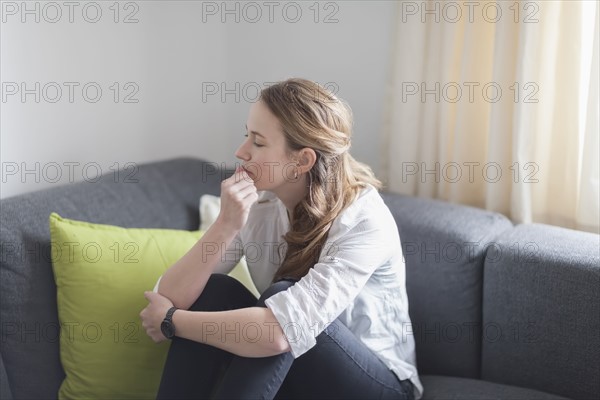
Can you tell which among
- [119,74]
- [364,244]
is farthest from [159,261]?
[119,74]

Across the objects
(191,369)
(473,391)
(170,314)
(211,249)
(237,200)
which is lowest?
(473,391)

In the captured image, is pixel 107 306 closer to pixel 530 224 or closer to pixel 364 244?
pixel 364 244

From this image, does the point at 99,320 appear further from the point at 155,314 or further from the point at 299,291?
the point at 299,291

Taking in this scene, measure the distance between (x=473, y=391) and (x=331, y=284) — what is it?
478 millimetres

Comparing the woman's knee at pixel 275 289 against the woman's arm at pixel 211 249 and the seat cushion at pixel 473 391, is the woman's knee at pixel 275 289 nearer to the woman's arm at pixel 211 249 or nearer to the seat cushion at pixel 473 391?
the woman's arm at pixel 211 249

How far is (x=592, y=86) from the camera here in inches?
74.6

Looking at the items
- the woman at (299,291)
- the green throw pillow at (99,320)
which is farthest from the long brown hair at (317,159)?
the green throw pillow at (99,320)

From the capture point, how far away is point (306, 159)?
5.53ft

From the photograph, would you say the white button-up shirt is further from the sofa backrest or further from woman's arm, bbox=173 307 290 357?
the sofa backrest

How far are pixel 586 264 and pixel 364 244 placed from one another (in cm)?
53

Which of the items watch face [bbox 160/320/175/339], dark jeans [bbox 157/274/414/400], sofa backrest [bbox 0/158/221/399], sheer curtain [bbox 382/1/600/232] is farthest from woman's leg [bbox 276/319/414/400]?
sheer curtain [bbox 382/1/600/232]

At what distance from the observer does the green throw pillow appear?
177 centimetres

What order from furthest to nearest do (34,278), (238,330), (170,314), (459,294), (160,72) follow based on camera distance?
(160,72), (459,294), (34,278), (170,314), (238,330)

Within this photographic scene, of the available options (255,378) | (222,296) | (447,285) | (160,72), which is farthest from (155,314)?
(160,72)
